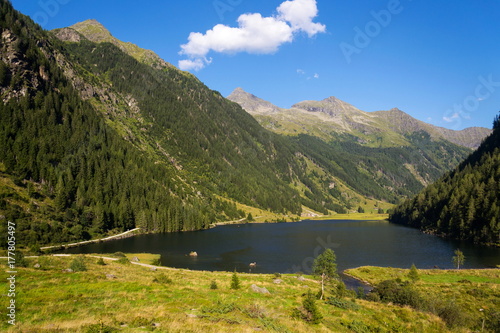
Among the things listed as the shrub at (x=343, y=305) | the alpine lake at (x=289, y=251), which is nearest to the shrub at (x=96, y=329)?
the shrub at (x=343, y=305)

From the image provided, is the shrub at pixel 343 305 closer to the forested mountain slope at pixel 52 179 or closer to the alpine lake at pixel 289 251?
the alpine lake at pixel 289 251

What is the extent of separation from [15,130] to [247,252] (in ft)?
477

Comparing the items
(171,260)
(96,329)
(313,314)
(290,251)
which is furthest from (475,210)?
(96,329)

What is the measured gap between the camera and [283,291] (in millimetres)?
55125

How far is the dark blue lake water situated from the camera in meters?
102

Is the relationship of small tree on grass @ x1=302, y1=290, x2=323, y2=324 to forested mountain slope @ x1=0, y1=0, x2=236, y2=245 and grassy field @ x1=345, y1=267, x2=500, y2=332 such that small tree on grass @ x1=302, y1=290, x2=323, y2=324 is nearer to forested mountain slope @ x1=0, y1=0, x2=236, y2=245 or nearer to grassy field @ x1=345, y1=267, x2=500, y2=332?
grassy field @ x1=345, y1=267, x2=500, y2=332

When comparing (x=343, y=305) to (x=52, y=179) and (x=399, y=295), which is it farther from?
(x=52, y=179)

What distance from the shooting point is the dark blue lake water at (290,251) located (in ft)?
333

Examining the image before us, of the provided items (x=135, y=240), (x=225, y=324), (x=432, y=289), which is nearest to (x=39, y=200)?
(x=135, y=240)

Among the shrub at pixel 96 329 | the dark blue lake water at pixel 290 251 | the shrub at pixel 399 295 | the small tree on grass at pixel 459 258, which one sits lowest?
the dark blue lake water at pixel 290 251

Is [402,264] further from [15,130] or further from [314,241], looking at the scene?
[15,130]

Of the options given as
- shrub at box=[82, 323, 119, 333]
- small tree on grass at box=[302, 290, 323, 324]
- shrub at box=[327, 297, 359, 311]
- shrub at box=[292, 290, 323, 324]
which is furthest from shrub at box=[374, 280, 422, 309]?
shrub at box=[82, 323, 119, 333]

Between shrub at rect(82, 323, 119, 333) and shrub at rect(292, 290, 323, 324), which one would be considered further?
shrub at rect(292, 290, 323, 324)

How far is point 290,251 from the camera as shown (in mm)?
127125
